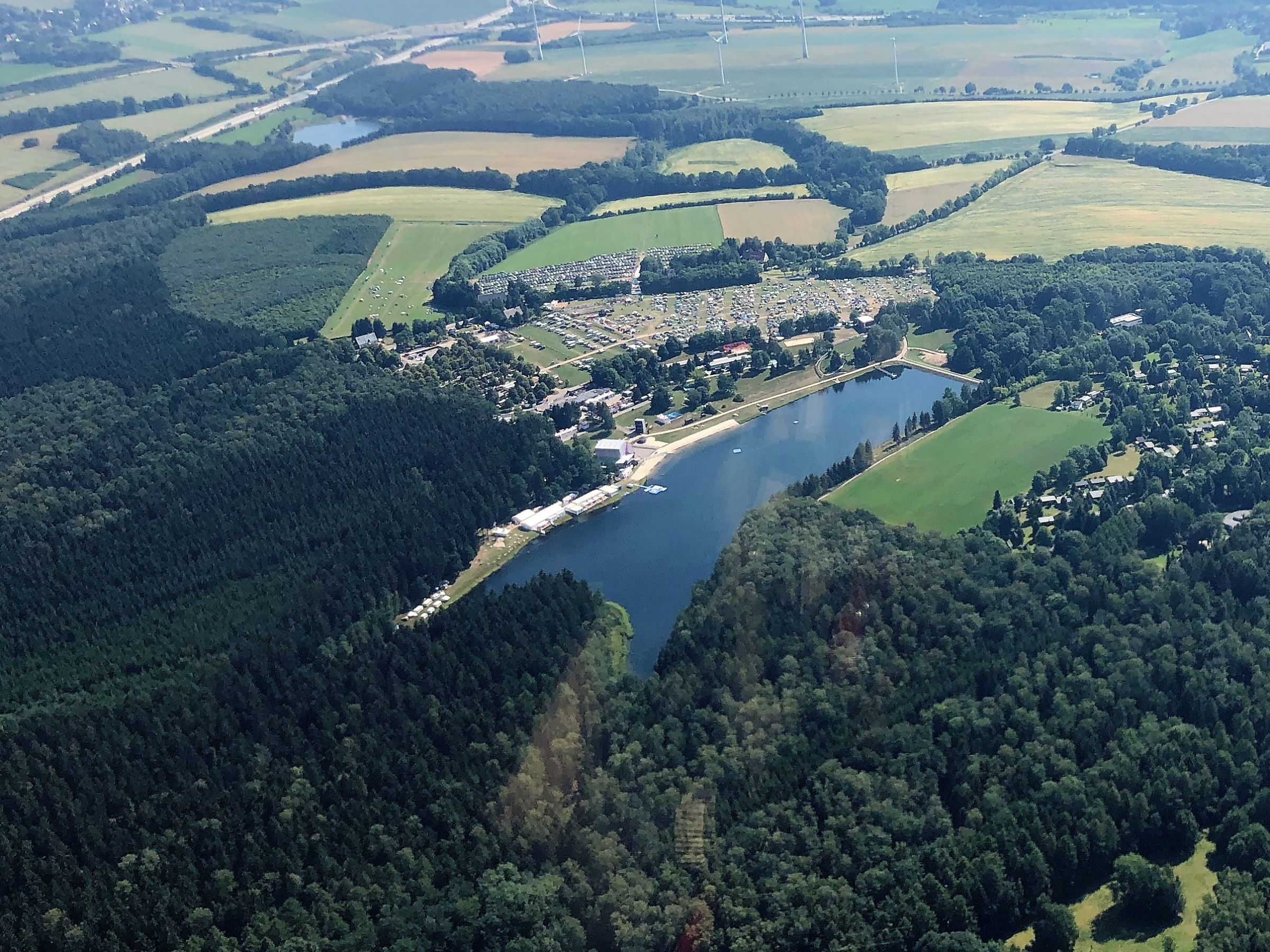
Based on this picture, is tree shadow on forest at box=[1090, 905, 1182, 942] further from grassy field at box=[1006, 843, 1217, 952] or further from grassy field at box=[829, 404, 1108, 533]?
grassy field at box=[829, 404, 1108, 533]

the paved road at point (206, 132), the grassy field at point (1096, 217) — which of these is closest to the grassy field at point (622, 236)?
the grassy field at point (1096, 217)

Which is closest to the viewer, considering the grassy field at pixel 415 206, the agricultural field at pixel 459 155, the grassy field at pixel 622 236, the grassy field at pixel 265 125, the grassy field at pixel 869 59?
the grassy field at pixel 622 236

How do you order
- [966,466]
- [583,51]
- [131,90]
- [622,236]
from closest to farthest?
1. [966,466]
2. [622,236]
3. [131,90]
4. [583,51]

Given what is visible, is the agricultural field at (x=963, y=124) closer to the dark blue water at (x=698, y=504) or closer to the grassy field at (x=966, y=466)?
the dark blue water at (x=698, y=504)

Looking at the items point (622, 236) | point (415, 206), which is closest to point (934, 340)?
point (622, 236)

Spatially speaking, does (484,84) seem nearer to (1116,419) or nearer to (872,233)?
(872,233)

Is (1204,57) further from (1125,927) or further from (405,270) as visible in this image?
(1125,927)

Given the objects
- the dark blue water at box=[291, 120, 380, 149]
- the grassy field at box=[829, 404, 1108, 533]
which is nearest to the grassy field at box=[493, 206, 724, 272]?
the grassy field at box=[829, 404, 1108, 533]
